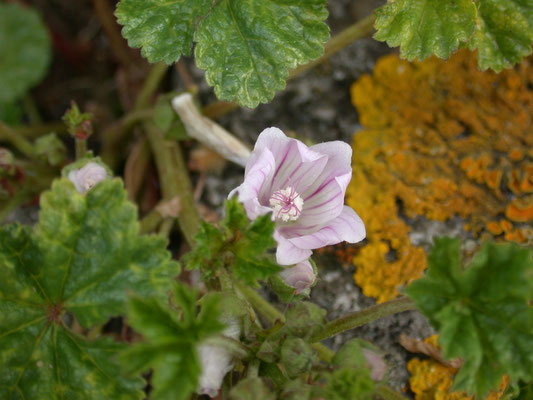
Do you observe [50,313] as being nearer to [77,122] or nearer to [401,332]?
[77,122]

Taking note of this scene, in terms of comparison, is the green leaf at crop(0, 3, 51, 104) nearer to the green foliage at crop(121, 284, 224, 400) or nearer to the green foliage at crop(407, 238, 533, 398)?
the green foliage at crop(121, 284, 224, 400)

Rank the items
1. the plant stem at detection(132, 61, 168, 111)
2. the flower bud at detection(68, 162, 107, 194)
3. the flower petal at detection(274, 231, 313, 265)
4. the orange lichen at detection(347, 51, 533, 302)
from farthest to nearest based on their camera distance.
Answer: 1. the plant stem at detection(132, 61, 168, 111)
2. the orange lichen at detection(347, 51, 533, 302)
3. the flower bud at detection(68, 162, 107, 194)
4. the flower petal at detection(274, 231, 313, 265)

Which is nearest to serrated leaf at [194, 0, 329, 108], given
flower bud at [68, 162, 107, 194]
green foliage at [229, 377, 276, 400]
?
flower bud at [68, 162, 107, 194]

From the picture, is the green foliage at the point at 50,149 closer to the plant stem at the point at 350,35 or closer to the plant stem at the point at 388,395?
the plant stem at the point at 350,35

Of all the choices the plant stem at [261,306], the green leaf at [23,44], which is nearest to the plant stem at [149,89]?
the green leaf at [23,44]

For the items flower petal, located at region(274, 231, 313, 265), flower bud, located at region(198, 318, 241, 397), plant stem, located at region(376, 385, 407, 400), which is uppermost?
flower petal, located at region(274, 231, 313, 265)
